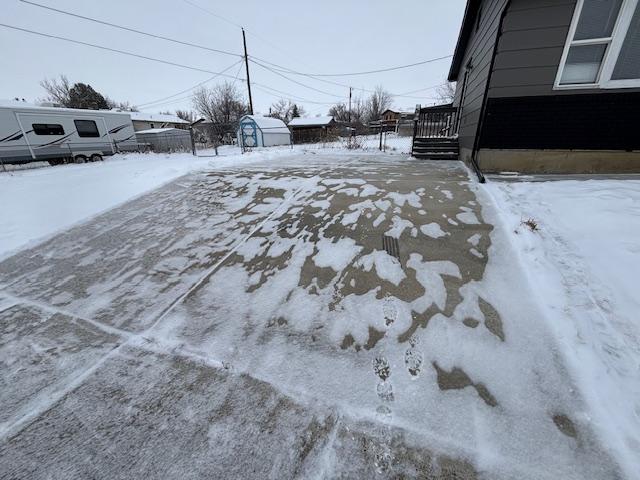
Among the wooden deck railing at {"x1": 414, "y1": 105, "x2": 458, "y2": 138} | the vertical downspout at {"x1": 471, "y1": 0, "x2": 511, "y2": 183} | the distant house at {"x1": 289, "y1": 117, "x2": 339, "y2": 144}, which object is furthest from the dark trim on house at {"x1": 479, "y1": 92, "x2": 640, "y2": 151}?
the distant house at {"x1": 289, "y1": 117, "x2": 339, "y2": 144}

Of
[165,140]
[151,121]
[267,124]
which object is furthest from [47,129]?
[151,121]

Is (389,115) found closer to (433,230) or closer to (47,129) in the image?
(47,129)

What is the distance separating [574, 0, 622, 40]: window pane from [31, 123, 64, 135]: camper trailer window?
1872 cm

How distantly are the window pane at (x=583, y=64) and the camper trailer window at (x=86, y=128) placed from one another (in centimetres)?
1880

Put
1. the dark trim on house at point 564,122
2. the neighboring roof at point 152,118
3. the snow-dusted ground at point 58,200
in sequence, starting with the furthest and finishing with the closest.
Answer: the neighboring roof at point 152,118
the dark trim on house at point 564,122
the snow-dusted ground at point 58,200

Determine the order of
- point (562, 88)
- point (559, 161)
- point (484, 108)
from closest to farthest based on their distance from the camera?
point (562, 88)
point (559, 161)
point (484, 108)

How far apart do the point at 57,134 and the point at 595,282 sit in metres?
18.9

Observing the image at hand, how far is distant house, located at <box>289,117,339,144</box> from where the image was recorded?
31625 millimetres

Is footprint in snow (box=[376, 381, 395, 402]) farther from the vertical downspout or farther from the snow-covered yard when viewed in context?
the snow-covered yard

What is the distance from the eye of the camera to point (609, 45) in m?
4.36

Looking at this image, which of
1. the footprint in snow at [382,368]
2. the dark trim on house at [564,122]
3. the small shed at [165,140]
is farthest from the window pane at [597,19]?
the small shed at [165,140]

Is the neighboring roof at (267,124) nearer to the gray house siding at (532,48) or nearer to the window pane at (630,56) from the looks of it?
the gray house siding at (532,48)

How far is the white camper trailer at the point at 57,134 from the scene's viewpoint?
11531mm

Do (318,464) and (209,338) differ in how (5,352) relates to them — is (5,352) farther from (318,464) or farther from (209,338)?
(318,464)
